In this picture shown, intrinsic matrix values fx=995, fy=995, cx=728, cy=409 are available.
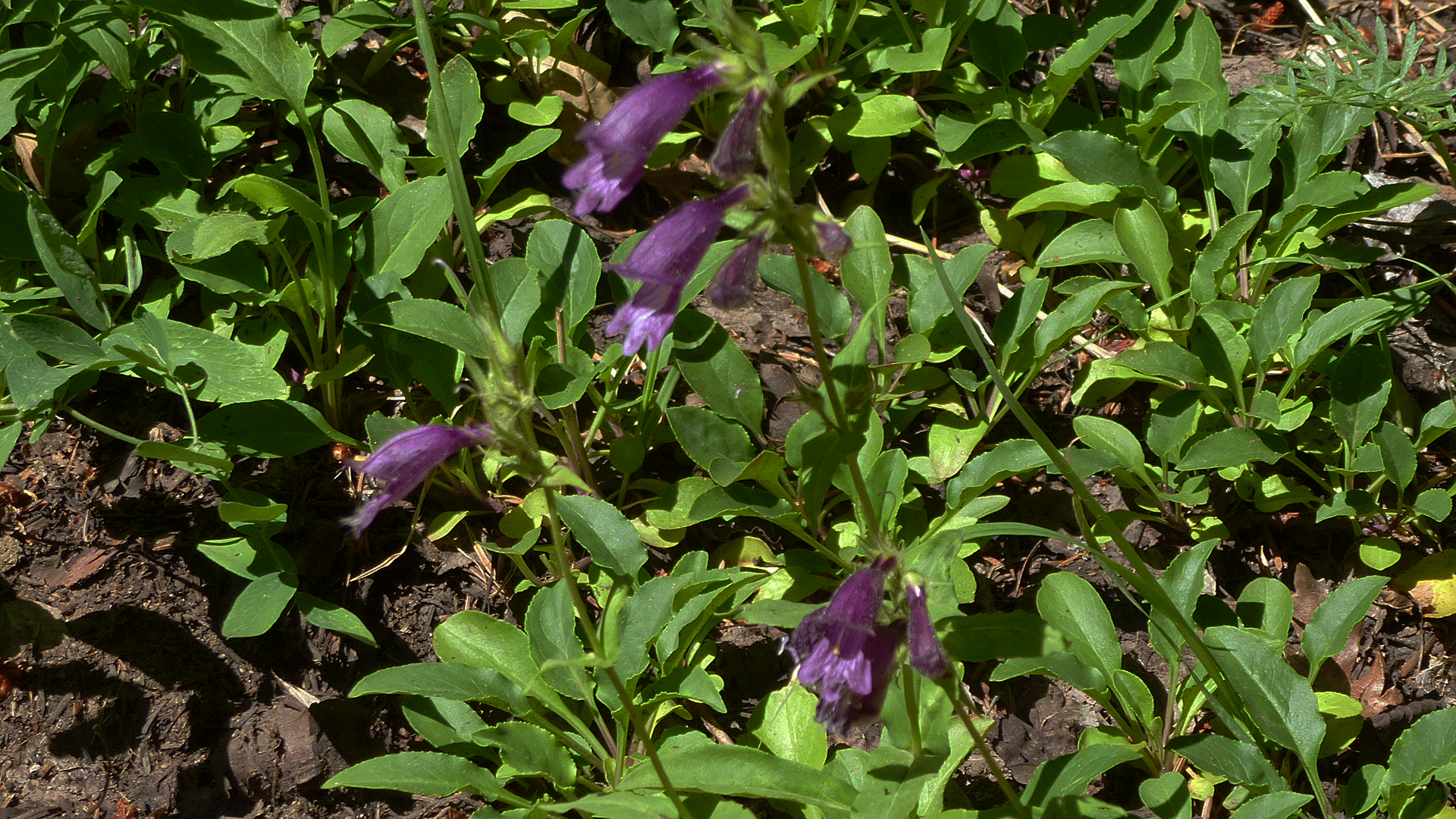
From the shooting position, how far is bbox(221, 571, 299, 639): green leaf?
8.40 feet

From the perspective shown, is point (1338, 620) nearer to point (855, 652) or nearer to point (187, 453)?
point (855, 652)

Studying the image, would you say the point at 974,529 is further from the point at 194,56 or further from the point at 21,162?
the point at 21,162

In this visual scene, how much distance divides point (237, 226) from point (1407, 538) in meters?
3.50

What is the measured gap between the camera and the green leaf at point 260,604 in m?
2.56

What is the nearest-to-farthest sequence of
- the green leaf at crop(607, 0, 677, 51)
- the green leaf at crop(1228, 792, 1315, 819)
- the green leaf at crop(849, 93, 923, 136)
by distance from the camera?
the green leaf at crop(1228, 792, 1315, 819), the green leaf at crop(849, 93, 923, 136), the green leaf at crop(607, 0, 677, 51)

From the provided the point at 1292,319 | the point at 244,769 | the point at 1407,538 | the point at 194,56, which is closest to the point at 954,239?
the point at 1292,319

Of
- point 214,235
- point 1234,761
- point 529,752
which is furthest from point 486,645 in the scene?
point 1234,761

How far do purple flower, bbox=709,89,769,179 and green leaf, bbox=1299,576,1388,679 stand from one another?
203cm

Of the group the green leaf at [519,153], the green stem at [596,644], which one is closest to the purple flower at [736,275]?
the green stem at [596,644]

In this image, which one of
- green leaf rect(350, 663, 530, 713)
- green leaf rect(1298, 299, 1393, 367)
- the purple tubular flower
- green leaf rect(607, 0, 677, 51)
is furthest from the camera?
green leaf rect(607, 0, 677, 51)

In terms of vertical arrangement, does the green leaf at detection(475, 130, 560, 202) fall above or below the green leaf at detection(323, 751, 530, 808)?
above

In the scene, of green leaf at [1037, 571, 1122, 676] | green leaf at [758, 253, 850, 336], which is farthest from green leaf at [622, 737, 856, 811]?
green leaf at [758, 253, 850, 336]

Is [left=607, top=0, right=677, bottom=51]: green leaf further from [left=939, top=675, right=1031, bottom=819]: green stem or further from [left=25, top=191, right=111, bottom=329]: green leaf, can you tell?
[left=939, top=675, right=1031, bottom=819]: green stem

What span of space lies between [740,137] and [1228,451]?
6.23ft
